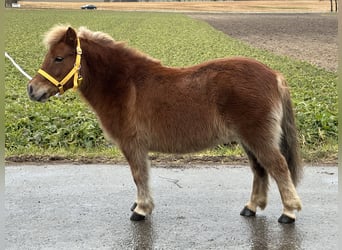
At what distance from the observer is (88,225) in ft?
15.6

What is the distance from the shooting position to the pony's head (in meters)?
4.91

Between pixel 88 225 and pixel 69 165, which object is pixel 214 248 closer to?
pixel 88 225

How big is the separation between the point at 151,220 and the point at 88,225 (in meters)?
0.65

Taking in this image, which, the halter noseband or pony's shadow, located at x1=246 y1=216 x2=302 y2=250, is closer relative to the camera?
pony's shadow, located at x1=246 y1=216 x2=302 y2=250

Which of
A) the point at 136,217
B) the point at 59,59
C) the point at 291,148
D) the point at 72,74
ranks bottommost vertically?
the point at 136,217

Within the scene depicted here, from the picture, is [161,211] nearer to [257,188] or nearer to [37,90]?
[257,188]

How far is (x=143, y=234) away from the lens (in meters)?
4.59

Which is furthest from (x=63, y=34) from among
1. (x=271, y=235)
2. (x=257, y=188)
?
(x=271, y=235)

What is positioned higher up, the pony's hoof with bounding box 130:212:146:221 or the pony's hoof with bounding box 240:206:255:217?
the pony's hoof with bounding box 130:212:146:221

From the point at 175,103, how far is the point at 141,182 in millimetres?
918

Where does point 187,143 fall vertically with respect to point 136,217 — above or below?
above

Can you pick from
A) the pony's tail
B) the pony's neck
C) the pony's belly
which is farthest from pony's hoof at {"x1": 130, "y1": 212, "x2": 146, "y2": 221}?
the pony's tail

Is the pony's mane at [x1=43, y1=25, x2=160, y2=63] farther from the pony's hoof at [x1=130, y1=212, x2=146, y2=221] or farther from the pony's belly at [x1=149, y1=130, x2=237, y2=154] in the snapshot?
the pony's hoof at [x1=130, y1=212, x2=146, y2=221]

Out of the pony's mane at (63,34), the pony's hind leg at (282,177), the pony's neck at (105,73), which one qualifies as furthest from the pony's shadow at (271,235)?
the pony's mane at (63,34)
